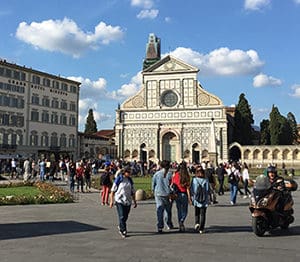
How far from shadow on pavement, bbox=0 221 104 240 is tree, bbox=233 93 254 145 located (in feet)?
215

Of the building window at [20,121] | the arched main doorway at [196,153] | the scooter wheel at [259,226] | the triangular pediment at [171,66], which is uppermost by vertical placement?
the triangular pediment at [171,66]

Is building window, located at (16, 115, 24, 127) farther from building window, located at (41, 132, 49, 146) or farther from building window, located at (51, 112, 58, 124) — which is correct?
building window, located at (51, 112, 58, 124)

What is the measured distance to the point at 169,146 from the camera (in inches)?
2729

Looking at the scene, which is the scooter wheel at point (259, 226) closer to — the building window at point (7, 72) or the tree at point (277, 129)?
the building window at point (7, 72)

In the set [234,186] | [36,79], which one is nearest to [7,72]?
[36,79]

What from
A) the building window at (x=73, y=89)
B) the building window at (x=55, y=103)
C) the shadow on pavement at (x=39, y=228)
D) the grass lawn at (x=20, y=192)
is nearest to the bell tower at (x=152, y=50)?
the building window at (x=73, y=89)

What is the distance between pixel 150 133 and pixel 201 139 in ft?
29.5

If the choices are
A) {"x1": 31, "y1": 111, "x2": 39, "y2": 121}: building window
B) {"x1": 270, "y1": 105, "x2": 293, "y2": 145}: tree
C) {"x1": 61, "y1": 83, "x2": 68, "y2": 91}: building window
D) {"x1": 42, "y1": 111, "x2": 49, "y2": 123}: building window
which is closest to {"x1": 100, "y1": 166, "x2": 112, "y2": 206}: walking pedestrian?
{"x1": 31, "y1": 111, "x2": 39, "y2": 121}: building window

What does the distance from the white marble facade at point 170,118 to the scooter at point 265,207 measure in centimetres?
5673

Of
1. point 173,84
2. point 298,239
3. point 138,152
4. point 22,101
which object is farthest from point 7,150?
point 298,239

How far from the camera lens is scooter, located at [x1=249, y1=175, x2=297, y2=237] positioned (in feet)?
28.3

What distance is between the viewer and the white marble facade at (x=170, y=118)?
66500mm

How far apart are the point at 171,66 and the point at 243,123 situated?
1801 centimetres

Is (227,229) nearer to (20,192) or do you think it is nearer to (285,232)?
(285,232)
